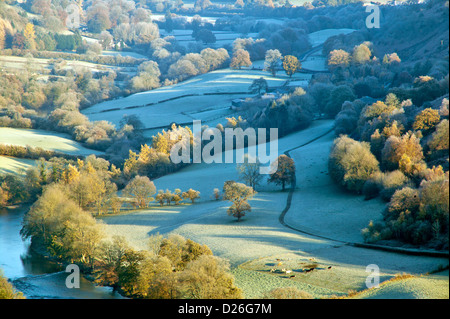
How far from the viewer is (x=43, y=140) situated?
8056cm

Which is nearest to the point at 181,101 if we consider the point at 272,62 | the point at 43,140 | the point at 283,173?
the point at 272,62

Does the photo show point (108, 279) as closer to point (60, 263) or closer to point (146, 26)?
point (60, 263)

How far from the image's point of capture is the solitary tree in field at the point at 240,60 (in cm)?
13060

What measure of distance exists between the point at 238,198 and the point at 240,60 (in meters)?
87.1

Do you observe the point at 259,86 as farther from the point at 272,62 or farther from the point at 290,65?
the point at 272,62

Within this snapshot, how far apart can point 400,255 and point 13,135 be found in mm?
66381

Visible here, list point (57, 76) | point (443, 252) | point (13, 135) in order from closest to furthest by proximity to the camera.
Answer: point (443, 252), point (13, 135), point (57, 76)

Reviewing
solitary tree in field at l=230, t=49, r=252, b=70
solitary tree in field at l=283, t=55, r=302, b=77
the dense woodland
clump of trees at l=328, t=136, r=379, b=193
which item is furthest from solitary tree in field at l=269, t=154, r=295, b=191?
solitary tree in field at l=230, t=49, r=252, b=70

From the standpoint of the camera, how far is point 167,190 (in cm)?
5825

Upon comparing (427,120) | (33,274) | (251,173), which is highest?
(427,120)

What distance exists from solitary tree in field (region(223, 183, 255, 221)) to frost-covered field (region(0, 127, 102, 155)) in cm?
3611

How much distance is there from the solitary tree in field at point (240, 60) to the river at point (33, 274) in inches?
3382

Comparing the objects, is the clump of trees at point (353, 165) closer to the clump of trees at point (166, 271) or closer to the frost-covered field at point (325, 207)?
the frost-covered field at point (325, 207)
